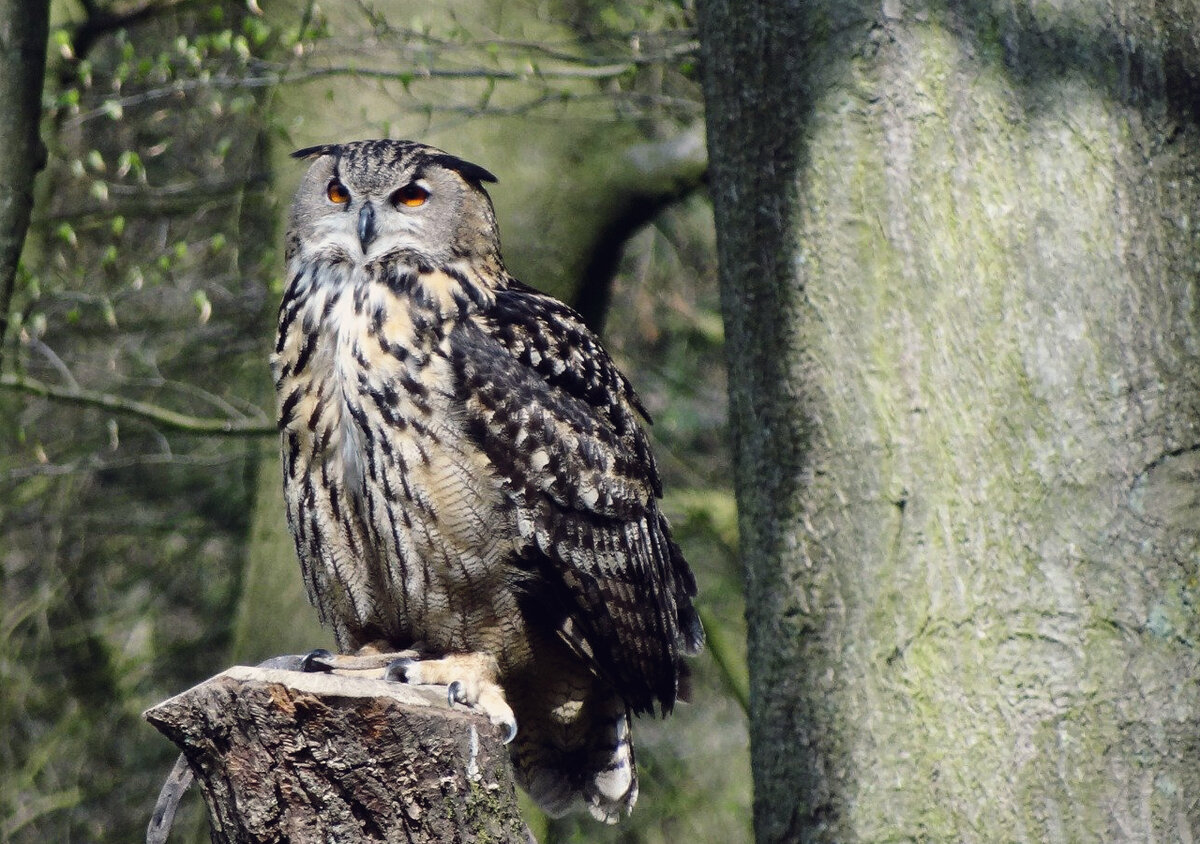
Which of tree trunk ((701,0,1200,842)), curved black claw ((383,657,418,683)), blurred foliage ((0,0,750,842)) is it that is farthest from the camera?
blurred foliage ((0,0,750,842))

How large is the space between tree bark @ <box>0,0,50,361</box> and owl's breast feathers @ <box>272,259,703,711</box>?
661 millimetres

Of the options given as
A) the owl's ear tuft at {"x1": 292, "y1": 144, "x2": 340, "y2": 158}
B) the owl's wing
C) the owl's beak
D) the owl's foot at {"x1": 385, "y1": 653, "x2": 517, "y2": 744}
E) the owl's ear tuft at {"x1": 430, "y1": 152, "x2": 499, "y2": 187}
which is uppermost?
the owl's ear tuft at {"x1": 292, "y1": 144, "x2": 340, "y2": 158}

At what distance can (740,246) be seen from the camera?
2.66 meters

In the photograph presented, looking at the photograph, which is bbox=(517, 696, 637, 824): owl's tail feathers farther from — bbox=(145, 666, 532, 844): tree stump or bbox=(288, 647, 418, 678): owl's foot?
bbox=(145, 666, 532, 844): tree stump

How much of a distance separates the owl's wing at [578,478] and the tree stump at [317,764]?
2.79 feet

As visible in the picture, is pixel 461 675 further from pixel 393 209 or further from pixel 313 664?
pixel 393 209

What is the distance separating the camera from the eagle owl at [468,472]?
8.83 ft

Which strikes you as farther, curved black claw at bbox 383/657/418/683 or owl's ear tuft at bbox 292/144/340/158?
owl's ear tuft at bbox 292/144/340/158

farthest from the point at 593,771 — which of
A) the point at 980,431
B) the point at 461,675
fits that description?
the point at 980,431

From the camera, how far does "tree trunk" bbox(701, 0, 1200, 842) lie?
2.24 m

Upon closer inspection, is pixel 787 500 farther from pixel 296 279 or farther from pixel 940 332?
pixel 296 279

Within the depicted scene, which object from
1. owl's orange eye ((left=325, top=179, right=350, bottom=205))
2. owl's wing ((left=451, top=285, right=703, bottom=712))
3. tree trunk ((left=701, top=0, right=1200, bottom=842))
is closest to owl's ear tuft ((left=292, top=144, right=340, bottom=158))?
owl's orange eye ((left=325, top=179, right=350, bottom=205))

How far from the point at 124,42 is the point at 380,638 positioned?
262 cm

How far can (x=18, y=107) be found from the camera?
305 cm
